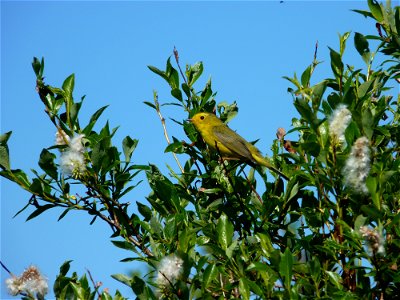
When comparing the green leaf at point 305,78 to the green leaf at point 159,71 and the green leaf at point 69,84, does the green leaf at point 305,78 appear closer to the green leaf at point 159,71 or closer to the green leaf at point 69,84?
the green leaf at point 159,71

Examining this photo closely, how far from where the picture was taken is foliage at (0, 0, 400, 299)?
3.30 meters

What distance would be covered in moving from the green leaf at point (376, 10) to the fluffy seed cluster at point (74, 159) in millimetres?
2052

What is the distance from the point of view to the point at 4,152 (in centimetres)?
402

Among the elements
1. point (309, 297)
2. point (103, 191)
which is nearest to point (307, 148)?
point (309, 297)

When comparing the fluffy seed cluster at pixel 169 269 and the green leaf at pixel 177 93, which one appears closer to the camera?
the fluffy seed cluster at pixel 169 269

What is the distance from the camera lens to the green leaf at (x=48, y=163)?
404cm

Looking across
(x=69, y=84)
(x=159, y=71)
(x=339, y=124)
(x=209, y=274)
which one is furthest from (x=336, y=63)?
(x=69, y=84)

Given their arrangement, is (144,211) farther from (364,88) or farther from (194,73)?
(364,88)

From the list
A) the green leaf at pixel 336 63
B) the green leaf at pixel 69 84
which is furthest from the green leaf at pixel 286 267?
the green leaf at pixel 69 84

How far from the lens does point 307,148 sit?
3.51 m

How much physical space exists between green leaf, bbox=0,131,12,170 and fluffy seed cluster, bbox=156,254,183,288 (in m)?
1.26

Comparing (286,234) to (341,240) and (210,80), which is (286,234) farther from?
(210,80)

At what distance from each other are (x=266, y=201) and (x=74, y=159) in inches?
45.0

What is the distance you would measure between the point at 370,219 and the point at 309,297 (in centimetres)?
49
